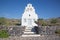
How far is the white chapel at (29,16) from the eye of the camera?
2280cm

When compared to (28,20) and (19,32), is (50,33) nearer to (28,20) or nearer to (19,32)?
(19,32)

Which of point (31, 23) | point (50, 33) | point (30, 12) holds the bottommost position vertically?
point (50, 33)

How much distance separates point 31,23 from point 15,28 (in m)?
6.76

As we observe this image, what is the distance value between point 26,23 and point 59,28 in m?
7.58

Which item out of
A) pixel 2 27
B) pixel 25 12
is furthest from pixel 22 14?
pixel 2 27

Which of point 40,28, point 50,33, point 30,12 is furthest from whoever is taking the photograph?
point 30,12

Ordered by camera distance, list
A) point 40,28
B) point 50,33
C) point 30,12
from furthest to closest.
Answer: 1. point 30,12
2. point 40,28
3. point 50,33

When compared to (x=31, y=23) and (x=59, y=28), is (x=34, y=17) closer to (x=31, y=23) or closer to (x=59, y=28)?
(x=31, y=23)

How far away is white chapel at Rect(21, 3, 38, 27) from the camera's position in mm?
22797

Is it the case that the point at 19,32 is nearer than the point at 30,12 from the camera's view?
Yes

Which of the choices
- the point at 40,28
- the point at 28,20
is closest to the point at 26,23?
the point at 28,20

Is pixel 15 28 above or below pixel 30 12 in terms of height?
below

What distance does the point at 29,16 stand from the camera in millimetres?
22891

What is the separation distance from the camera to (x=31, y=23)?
2305 cm
